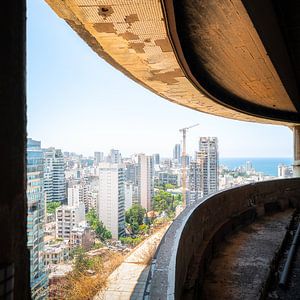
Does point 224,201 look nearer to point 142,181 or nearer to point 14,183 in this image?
point 14,183

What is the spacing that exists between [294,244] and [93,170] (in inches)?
975

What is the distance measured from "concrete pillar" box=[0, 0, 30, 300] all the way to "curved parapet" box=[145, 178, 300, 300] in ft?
5.39

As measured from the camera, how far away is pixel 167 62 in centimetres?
522

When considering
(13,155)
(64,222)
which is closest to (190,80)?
(13,155)

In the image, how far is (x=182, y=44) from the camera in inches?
210

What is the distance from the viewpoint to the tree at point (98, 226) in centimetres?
1490

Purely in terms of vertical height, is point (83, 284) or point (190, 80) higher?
point (190, 80)

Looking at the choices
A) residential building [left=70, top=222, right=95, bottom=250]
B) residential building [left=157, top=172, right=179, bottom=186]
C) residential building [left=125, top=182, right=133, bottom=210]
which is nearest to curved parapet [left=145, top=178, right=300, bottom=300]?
residential building [left=70, top=222, right=95, bottom=250]

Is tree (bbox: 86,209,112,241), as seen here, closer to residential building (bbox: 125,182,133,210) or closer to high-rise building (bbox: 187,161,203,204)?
residential building (bbox: 125,182,133,210)

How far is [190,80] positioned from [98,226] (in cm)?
1275

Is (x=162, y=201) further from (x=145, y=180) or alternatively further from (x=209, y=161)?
(x=209, y=161)

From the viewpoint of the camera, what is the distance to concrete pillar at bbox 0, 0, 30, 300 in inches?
57.8

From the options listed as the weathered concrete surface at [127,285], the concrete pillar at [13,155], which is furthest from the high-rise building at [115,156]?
the concrete pillar at [13,155]

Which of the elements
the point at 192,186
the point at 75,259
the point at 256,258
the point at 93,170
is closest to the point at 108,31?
the point at 256,258
